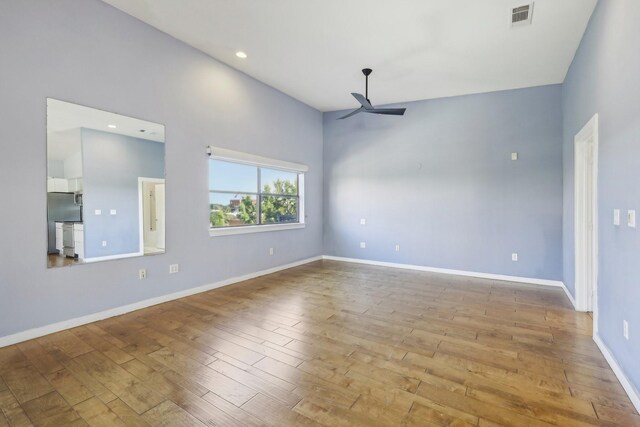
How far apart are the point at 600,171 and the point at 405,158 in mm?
3388

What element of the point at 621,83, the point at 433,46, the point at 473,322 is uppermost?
the point at 433,46

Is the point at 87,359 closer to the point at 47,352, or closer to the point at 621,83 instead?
the point at 47,352

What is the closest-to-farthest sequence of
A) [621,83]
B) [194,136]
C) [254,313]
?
[621,83] < [254,313] < [194,136]

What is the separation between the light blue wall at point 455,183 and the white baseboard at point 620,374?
8.19ft

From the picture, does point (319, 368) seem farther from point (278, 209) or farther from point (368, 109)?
point (278, 209)

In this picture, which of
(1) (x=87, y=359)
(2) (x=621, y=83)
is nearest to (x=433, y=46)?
(2) (x=621, y=83)

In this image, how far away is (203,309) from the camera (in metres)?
3.51

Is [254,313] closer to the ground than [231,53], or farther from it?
closer to the ground

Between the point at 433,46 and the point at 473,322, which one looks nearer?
the point at 473,322

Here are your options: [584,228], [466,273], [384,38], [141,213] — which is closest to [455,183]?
[466,273]

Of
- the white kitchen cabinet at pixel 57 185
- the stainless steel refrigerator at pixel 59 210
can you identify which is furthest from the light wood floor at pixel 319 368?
the white kitchen cabinet at pixel 57 185

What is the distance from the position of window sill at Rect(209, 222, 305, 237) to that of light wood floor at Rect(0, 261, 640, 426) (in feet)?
3.42

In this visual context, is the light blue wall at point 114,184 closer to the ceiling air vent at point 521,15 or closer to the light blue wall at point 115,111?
the light blue wall at point 115,111

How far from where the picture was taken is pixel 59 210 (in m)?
2.85
